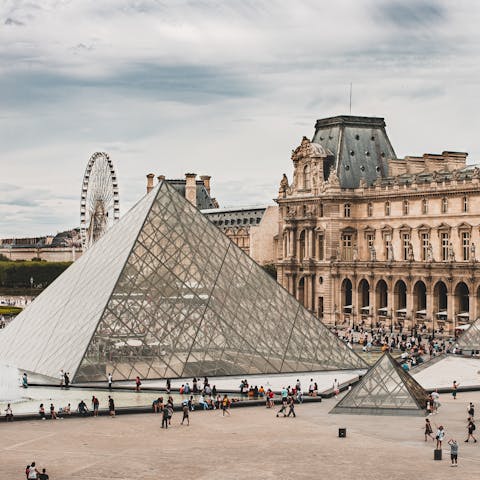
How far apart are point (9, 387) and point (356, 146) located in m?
53.0

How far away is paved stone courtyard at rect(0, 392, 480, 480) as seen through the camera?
26641mm

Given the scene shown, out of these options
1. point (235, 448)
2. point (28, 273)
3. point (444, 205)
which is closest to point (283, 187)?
point (444, 205)

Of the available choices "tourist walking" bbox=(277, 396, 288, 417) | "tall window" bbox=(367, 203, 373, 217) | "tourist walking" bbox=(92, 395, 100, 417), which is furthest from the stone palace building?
"tourist walking" bbox=(92, 395, 100, 417)

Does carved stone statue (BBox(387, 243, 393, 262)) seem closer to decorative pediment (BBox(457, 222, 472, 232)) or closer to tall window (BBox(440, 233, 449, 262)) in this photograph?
tall window (BBox(440, 233, 449, 262))

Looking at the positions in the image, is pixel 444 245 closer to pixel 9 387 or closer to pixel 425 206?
pixel 425 206

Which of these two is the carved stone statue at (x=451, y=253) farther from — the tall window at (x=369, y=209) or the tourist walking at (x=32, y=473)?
the tourist walking at (x=32, y=473)

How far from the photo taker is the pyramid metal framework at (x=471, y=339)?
5629 cm

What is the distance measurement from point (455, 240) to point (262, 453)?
47667mm

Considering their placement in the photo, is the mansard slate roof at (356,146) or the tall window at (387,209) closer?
the tall window at (387,209)

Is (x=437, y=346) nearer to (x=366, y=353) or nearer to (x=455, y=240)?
(x=366, y=353)

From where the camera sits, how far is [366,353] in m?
59.1

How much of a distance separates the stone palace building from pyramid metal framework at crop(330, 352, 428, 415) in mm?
33727

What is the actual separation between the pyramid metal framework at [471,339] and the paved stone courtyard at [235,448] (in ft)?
67.5

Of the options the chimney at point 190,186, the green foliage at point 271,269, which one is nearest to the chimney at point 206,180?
the chimney at point 190,186
